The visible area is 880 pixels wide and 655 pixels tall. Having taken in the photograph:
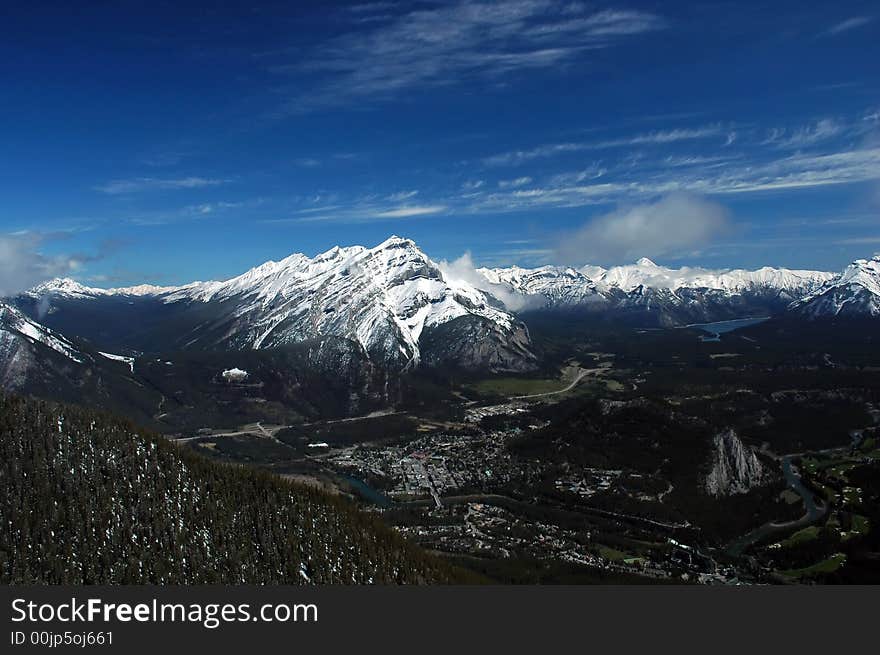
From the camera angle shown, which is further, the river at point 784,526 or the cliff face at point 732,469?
the cliff face at point 732,469

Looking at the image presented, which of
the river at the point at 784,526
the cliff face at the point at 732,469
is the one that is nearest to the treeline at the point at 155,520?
the river at the point at 784,526

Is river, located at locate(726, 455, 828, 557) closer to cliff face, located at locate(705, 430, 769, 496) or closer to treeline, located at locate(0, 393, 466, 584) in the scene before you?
cliff face, located at locate(705, 430, 769, 496)

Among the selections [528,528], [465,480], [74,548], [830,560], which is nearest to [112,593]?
[74,548]

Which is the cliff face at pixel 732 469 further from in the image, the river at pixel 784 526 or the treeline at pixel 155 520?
the treeline at pixel 155 520

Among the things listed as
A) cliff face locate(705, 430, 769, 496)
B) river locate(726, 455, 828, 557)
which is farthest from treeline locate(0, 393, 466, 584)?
cliff face locate(705, 430, 769, 496)

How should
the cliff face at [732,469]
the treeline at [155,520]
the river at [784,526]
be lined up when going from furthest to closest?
the cliff face at [732,469]
the river at [784,526]
the treeline at [155,520]

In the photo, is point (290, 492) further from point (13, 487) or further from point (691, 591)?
point (691, 591)

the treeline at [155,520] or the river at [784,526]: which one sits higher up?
the treeline at [155,520]
